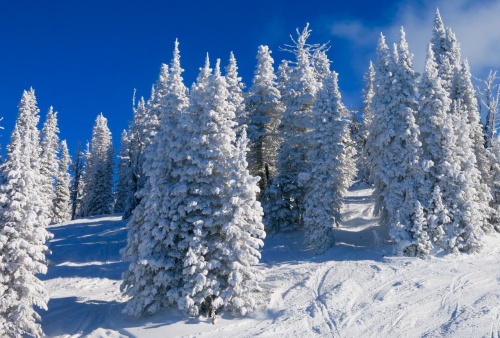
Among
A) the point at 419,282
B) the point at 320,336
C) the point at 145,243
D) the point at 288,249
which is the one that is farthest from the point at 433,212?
the point at 145,243

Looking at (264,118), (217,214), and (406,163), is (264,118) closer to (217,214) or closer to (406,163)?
(406,163)

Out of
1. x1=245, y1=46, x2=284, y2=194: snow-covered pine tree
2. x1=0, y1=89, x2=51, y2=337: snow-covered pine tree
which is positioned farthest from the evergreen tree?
x1=0, y1=89, x2=51, y2=337: snow-covered pine tree

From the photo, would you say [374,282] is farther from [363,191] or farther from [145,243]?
[363,191]

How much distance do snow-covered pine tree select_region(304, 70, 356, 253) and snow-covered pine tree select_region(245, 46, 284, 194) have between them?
7850 millimetres

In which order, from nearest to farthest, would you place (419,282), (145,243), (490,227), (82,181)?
(145,243) → (419,282) → (490,227) → (82,181)

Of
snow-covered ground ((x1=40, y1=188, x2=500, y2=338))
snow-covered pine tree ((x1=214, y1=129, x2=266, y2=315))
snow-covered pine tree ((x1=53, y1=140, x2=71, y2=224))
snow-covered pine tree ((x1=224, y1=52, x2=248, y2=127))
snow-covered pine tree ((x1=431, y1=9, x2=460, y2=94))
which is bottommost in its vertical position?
snow-covered ground ((x1=40, y1=188, x2=500, y2=338))

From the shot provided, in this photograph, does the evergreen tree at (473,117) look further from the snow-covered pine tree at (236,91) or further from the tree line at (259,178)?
the snow-covered pine tree at (236,91)

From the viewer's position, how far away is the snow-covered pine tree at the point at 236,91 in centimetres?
3922

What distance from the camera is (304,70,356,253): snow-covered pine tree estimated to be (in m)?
30.0

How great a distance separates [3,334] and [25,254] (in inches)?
133

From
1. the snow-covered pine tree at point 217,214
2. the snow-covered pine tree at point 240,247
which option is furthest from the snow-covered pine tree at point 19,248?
the snow-covered pine tree at point 240,247

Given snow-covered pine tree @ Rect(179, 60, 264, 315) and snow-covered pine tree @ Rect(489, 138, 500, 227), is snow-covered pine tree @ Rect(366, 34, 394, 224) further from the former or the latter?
snow-covered pine tree @ Rect(179, 60, 264, 315)

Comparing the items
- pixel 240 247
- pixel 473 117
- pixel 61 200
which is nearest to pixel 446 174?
pixel 473 117

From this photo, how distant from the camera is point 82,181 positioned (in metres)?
72.2
